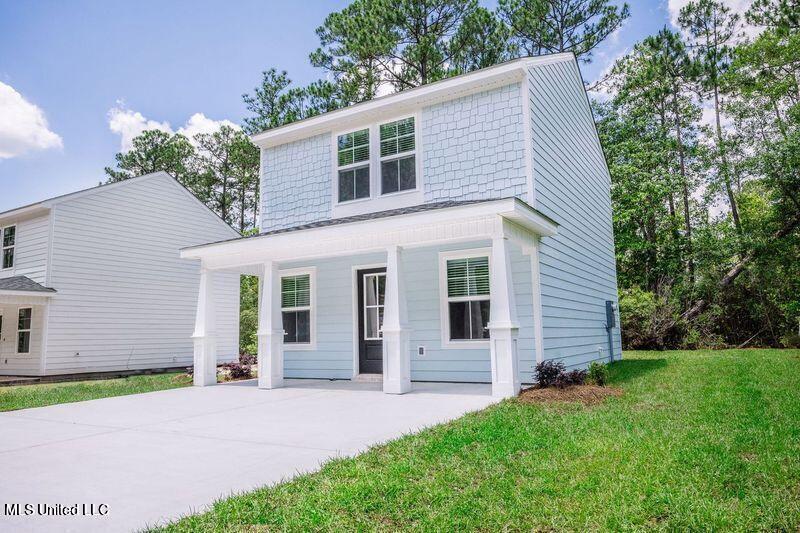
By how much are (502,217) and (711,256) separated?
15.1 m

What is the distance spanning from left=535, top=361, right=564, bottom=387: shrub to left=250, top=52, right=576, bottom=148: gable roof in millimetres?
4936

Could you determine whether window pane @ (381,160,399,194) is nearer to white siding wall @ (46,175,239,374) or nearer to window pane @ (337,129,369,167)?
window pane @ (337,129,369,167)

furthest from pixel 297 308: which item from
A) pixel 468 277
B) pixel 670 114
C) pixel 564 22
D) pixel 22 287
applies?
pixel 670 114

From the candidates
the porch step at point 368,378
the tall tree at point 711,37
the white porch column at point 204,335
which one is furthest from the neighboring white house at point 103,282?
the tall tree at point 711,37

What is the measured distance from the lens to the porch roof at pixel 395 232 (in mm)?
7453

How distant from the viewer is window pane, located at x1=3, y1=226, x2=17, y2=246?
15.8 m

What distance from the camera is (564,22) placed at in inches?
840

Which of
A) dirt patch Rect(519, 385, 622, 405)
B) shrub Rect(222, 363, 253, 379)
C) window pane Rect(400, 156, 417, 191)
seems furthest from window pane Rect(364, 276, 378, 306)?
dirt patch Rect(519, 385, 622, 405)

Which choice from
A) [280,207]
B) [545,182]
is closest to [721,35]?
[545,182]

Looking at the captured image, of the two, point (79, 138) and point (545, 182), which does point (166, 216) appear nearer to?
point (79, 138)

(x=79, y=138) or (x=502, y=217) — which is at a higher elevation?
(x=79, y=138)

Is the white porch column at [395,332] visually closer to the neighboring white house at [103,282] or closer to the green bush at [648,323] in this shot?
the neighboring white house at [103,282]

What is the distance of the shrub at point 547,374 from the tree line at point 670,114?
11.4 metres

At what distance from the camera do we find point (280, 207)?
11789 millimetres
